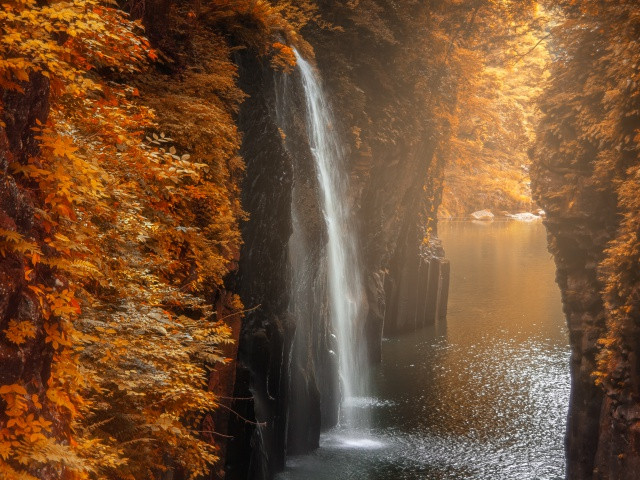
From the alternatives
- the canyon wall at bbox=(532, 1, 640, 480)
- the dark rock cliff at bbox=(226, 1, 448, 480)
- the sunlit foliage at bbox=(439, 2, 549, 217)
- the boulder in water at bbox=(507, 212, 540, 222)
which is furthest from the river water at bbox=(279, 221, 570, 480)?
the boulder in water at bbox=(507, 212, 540, 222)

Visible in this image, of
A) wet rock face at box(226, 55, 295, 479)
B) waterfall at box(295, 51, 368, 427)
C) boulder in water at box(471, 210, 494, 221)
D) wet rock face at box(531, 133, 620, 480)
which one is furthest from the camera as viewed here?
boulder in water at box(471, 210, 494, 221)

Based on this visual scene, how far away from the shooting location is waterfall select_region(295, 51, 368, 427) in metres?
18.0

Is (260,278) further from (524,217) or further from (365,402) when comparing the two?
(524,217)

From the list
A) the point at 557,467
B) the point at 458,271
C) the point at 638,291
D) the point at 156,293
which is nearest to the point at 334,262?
the point at 557,467

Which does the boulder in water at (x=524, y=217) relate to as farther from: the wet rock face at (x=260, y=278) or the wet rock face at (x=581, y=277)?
the wet rock face at (x=260, y=278)

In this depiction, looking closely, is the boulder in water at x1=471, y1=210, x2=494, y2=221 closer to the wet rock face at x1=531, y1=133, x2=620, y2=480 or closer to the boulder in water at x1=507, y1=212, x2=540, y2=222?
the boulder in water at x1=507, y1=212, x2=540, y2=222

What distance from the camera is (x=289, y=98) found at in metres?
15.6

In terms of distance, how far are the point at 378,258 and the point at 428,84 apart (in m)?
6.55

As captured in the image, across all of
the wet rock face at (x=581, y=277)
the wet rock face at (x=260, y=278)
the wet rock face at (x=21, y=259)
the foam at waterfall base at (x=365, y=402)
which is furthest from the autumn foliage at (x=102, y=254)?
the foam at waterfall base at (x=365, y=402)

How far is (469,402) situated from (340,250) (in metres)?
6.22

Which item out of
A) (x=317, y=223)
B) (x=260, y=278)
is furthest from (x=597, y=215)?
(x=260, y=278)

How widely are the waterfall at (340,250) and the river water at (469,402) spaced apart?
0.88 meters

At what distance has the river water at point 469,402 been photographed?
1630cm

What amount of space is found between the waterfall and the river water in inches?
34.8
